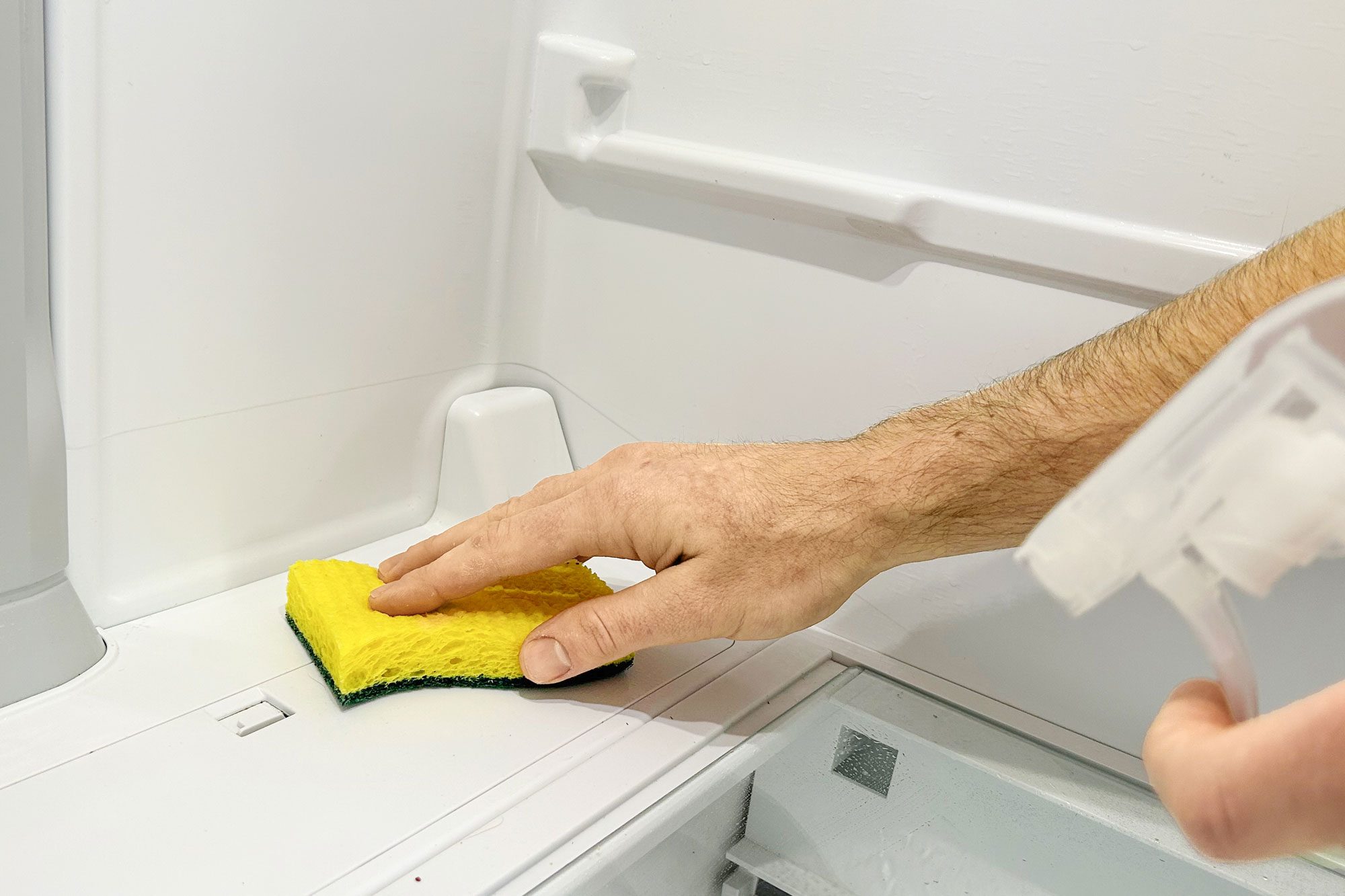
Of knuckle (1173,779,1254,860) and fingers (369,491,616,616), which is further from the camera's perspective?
fingers (369,491,616,616)

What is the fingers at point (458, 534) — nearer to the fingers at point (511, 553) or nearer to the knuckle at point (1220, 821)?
the fingers at point (511, 553)

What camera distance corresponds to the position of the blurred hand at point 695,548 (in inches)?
24.2

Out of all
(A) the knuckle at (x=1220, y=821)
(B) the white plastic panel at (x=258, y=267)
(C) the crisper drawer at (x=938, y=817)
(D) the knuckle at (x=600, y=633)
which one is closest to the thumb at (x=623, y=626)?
(D) the knuckle at (x=600, y=633)

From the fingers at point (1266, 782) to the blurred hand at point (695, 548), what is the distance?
0.37m

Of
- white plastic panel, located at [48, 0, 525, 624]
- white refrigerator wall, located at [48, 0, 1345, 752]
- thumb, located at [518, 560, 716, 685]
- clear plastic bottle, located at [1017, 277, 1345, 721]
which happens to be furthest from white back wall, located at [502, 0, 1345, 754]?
clear plastic bottle, located at [1017, 277, 1345, 721]

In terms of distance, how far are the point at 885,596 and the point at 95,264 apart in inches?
23.1

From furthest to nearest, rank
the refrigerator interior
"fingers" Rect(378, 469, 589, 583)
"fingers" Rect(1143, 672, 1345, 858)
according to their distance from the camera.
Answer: "fingers" Rect(378, 469, 589, 583)
the refrigerator interior
"fingers" Rect(1143, 672, 1345, 858)

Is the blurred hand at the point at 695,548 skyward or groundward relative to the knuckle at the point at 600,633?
skyward

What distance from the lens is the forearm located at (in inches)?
21.9

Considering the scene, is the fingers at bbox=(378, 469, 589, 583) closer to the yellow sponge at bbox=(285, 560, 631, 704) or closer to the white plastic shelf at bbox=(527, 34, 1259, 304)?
the yellow sponge at bbox=(285, 560, 631, 704)

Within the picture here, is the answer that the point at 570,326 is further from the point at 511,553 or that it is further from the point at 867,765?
the point at 867,765

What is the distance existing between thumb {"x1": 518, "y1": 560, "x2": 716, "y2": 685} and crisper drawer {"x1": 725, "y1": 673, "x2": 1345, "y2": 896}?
0.39ft

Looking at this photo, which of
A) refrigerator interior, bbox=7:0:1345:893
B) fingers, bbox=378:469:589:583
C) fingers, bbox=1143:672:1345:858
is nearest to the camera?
fingers, bbox=1143:672:1345:858

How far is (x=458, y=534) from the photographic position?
689 mm
